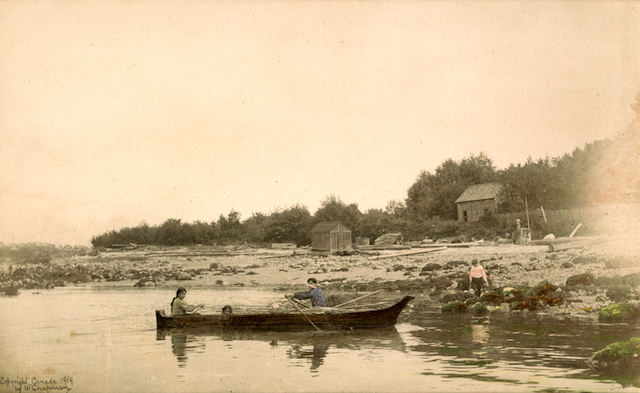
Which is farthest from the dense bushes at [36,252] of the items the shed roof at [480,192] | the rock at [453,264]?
the shed roof at [480,192]

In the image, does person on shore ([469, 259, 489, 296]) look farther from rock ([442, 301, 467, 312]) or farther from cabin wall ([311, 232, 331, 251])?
cabin wall ([311, 232, 331, 251])

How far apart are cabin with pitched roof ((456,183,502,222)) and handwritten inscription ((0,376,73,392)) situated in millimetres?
39348

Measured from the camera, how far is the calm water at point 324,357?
428 inches

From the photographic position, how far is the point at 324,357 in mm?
13750

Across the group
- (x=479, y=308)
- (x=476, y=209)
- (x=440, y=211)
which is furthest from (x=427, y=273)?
(x=440, y=211)

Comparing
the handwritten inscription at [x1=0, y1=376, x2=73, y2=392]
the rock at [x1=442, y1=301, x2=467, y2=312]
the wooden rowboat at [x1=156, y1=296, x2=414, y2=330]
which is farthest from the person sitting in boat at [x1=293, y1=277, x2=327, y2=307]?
the handwritten inscription at [x1=0, y1=376, x2=73, y2=392]

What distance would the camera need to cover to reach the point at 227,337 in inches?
675

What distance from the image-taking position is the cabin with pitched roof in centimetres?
4809

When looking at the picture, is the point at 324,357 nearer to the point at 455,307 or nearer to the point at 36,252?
the point at 455,307

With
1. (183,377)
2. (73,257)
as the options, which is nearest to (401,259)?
(183,377)

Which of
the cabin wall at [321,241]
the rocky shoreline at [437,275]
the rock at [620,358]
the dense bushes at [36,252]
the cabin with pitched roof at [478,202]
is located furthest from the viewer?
the dense bushes at [36,252]

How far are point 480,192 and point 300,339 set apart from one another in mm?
37517

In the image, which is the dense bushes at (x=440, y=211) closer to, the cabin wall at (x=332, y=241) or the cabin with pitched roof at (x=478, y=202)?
the cabin with pitched roof at (x=478, y=202)

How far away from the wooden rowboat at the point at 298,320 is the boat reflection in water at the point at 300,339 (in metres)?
0.19
